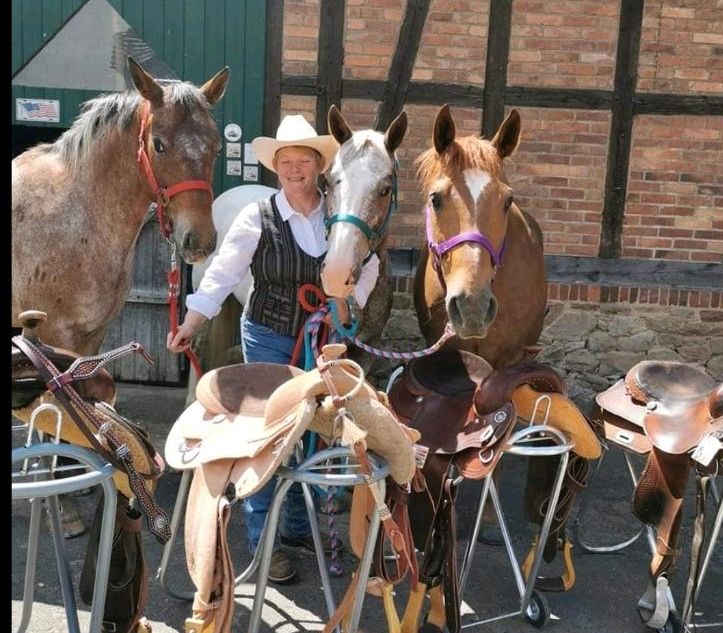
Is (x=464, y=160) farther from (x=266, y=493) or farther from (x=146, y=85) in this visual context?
(x=266, y=493)

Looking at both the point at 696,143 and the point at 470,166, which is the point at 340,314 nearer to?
the point at 470,166

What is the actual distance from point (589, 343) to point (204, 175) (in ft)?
10.5

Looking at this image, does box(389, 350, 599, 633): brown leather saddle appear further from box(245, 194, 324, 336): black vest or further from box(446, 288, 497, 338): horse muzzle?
box(245, 194, 324, 336): black vest

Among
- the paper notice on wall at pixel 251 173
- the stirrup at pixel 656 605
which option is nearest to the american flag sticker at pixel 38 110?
the paper notice on wall at pixel 251 173

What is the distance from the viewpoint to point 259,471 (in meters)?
1.94

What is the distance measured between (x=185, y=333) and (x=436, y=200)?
1052 millimetres

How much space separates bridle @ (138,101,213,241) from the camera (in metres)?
3.10

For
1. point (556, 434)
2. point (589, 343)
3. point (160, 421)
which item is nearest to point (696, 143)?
point (589, 343)

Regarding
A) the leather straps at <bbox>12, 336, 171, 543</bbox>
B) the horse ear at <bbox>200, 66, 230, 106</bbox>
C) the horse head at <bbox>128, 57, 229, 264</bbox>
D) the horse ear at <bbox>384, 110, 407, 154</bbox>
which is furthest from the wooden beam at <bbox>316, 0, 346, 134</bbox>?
the leather straps at <bbox>12, 336, 171, 543</bbox>

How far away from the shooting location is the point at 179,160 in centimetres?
311

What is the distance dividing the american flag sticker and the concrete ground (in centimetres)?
280

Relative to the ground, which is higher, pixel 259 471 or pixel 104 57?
pixel 104 57

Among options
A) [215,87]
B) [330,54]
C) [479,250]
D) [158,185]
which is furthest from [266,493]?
[330,54]

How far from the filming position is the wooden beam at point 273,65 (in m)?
5.04
